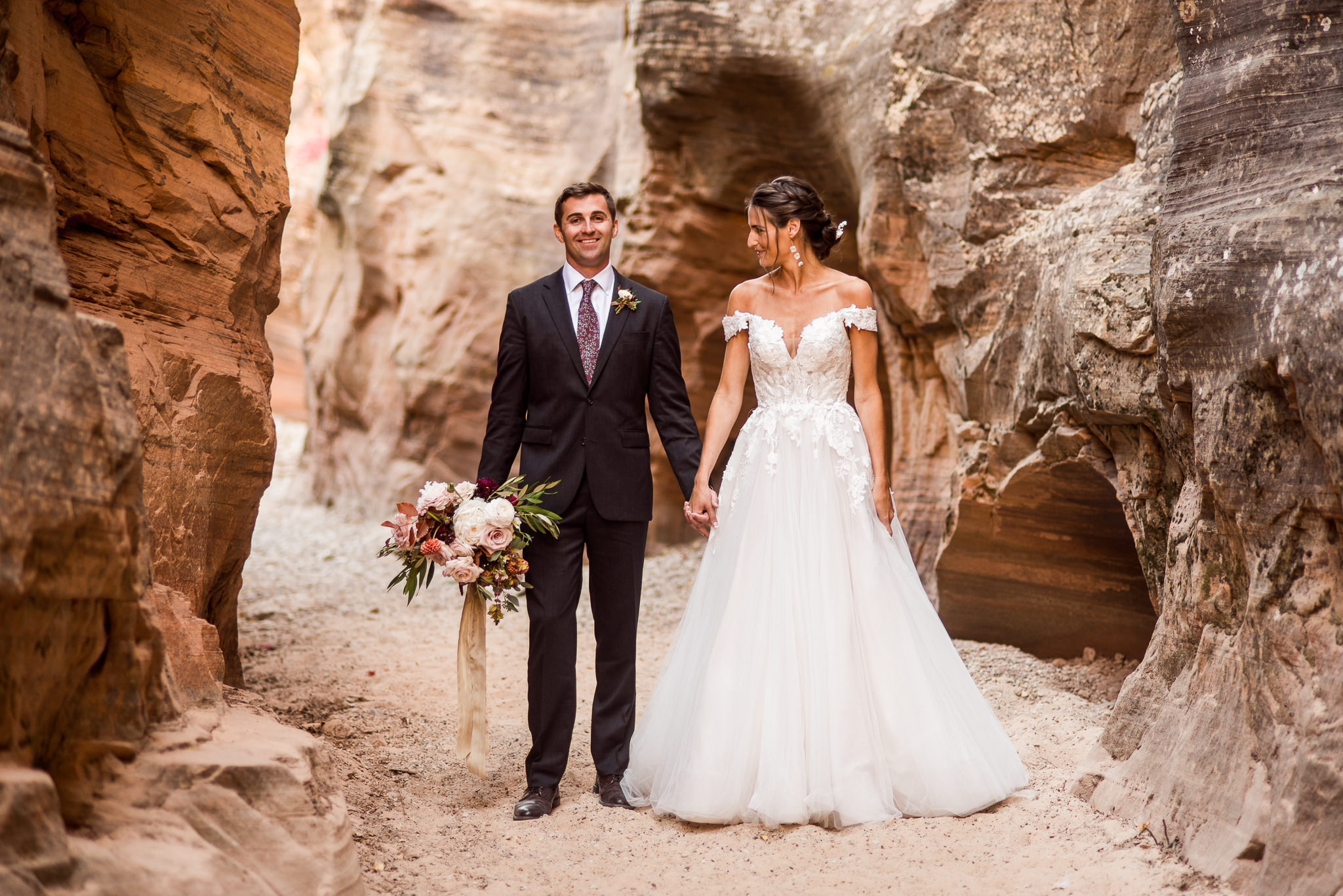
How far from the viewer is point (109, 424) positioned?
245 centimetres

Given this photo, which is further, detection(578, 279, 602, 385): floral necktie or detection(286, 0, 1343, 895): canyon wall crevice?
detection(578, 279, 602, 385): floral necktie

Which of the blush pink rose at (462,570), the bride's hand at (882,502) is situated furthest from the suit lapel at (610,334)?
the bride's hand at (882,502)

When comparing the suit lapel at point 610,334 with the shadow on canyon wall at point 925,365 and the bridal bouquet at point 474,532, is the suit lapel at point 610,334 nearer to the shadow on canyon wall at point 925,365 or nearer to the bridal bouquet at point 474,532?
the bridal bouquet at point 474,532

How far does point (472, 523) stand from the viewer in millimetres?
3484

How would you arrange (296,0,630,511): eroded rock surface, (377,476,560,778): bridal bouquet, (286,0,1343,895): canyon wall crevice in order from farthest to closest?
1. (296,0,630,511): eroded rock surface
2. (377,476,560,778): bridal bouquet
3. (286,0,1343,895): canyon wall crevice

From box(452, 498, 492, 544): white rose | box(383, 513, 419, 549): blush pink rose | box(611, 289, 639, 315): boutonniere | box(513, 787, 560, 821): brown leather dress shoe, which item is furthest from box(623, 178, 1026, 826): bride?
box(383, 513, 419, 549): blush pink rose

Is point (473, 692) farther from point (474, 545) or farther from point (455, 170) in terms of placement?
point (455, 170)

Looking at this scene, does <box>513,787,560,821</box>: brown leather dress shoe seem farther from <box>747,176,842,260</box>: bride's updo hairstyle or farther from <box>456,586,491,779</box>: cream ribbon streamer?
<box>747,176,842,260</box>: bride's updo hairstyle

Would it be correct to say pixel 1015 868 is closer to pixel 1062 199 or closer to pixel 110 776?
pixel 110 776

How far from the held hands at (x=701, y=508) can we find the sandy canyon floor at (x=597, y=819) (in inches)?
41.4

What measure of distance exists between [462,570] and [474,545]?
105 mm

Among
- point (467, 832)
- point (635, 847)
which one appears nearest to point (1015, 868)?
point (635, 847)

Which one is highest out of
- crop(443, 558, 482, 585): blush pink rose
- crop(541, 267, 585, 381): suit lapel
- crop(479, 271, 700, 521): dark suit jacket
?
crop(541, 267, 585, 381): suit lapel

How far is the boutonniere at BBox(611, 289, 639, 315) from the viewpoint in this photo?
3.79 metres
